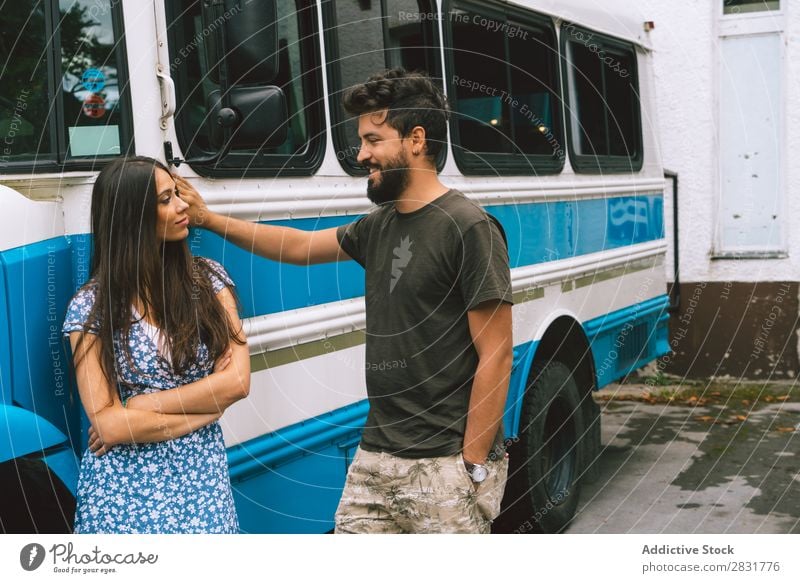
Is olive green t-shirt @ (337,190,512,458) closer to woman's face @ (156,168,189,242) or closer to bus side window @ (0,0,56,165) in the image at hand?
woman's face @ (156,168,189,242)

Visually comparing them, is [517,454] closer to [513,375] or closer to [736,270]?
[513,375]

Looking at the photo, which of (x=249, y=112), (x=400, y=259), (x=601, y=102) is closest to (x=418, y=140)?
(x=400, y=259)

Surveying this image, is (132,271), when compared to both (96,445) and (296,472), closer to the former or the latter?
(96,445)

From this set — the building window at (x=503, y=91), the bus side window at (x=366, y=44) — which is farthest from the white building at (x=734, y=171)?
the bus side window at (x=366, y=44)

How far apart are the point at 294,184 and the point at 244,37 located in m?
0.77

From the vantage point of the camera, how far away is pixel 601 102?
621cm

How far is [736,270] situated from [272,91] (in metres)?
6.66

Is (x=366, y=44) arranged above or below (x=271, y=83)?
above

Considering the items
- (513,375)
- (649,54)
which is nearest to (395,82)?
(513,375)

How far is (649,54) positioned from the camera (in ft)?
23.2

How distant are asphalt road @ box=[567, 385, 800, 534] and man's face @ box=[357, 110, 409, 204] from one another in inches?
124

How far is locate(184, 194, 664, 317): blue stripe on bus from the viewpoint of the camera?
331 centimetres

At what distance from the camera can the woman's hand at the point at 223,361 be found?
280 cm

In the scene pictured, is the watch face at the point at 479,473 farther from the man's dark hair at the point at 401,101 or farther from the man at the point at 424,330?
the man's dark hair at the point at 401,101
